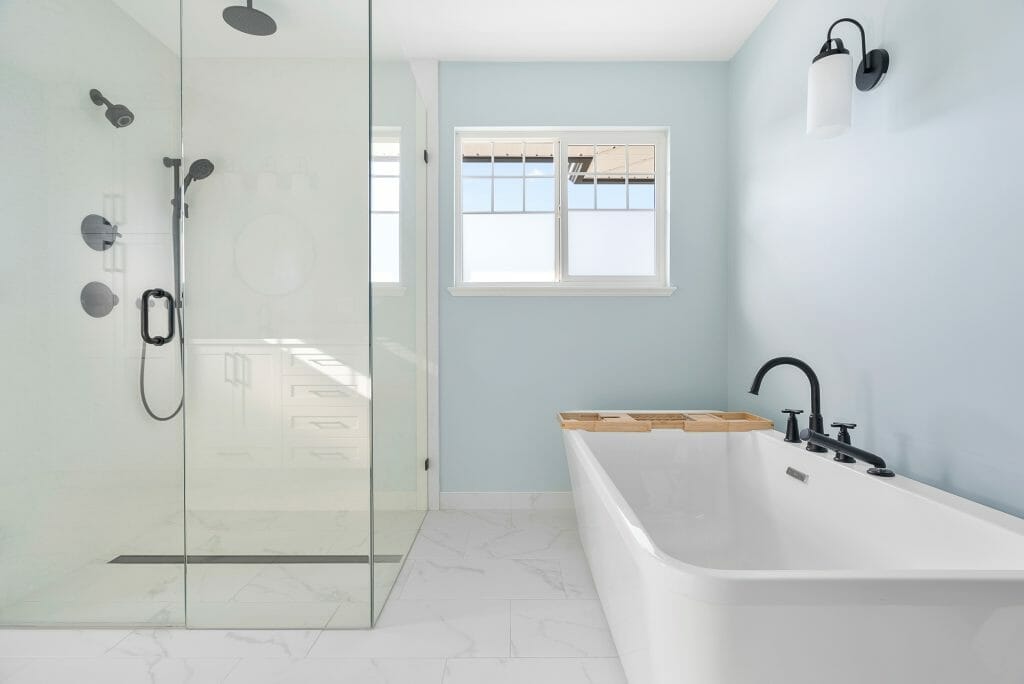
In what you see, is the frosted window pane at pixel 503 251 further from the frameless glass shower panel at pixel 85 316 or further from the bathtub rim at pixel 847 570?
the frameless glass shower panel at pixel 85 316

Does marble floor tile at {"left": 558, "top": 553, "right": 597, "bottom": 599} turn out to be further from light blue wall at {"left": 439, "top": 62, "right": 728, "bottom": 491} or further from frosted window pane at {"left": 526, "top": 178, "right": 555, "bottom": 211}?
frosted window pane at {"left": 526, "top": 178, "right": 555, "bottom": 211}

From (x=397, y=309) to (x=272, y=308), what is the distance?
49 centimetres

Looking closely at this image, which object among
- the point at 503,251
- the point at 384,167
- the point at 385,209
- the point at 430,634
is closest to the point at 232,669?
the point at 430,634

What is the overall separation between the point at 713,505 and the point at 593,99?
2.09m

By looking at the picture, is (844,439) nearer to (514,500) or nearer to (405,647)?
(405,647)

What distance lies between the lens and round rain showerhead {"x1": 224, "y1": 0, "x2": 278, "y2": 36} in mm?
1573

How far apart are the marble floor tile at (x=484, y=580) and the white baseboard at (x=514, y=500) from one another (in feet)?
1.92

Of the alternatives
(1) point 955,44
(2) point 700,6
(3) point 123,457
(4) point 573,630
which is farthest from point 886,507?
(3) point 123,457

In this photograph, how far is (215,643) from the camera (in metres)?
1.54

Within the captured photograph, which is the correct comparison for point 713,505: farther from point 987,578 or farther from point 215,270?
point 215,270

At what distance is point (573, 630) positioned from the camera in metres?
1.59

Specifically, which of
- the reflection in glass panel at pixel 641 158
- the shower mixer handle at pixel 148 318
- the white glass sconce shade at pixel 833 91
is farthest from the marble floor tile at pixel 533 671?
the reflection in glass panel at pixel 641 158

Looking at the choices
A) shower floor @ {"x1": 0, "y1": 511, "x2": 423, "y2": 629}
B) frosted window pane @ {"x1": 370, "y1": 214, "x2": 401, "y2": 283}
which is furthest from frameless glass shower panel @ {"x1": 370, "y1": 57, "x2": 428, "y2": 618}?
shower floor @ {"x1": 0, "y1": 511, "x2": 423, "y2": 629}

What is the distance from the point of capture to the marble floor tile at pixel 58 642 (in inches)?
59.1
